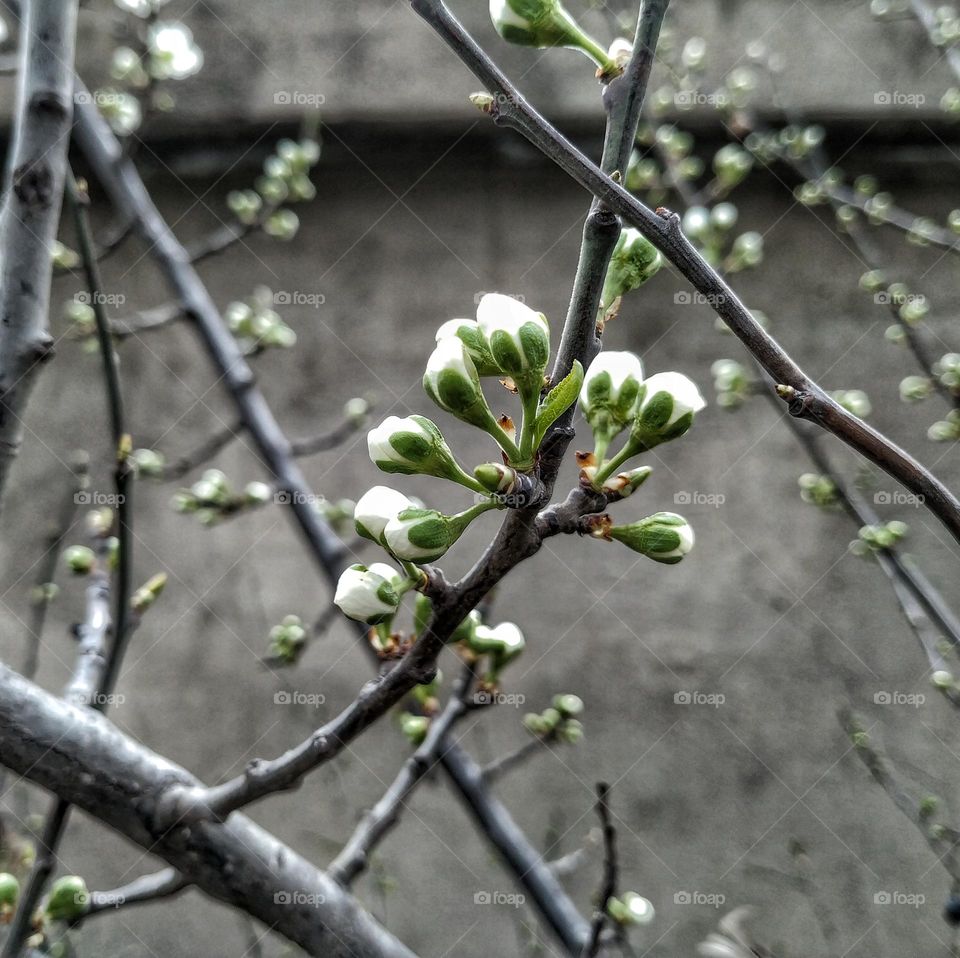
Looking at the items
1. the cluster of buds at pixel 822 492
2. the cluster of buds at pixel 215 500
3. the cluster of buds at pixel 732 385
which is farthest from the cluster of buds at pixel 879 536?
the cluster of buds at pixel 215 500

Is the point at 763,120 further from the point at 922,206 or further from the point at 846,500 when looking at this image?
the point at 846,500

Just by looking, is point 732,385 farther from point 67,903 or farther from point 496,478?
point 67,903

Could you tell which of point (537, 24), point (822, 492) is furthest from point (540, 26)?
point (822, 492)

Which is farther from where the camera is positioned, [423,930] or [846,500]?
[423,930]

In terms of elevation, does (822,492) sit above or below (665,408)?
above

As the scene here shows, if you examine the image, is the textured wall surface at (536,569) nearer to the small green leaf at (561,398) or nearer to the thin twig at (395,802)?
the thin twig at (395,802)

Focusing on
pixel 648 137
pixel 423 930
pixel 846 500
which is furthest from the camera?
pixel 423 930

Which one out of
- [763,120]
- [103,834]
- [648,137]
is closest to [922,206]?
[763,120]
